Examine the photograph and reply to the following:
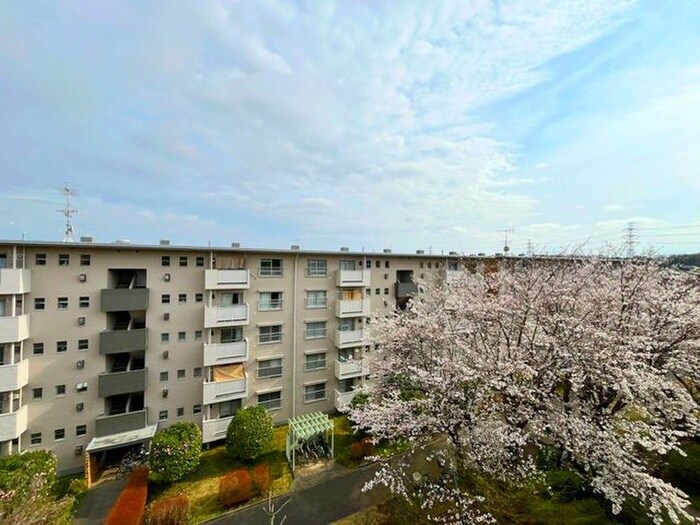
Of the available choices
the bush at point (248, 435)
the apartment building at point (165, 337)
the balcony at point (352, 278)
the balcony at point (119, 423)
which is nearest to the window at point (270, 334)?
the apartment building at point (165, 337)

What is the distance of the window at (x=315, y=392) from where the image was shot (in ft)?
66.1

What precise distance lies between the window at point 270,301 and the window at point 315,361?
3724 millimetres

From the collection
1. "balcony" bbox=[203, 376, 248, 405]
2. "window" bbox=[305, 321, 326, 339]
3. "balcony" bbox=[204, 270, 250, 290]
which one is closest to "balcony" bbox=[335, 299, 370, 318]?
"window" bbox=[305, 321, 326, 339]

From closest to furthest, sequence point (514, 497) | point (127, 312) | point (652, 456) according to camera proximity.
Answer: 1. point (514, 497)
2. point (652, 456)
3. point (127, 312)

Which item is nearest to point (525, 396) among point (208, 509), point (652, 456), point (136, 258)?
point (652, 456)

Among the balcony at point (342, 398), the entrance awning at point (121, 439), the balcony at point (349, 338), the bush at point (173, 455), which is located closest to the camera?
the bush at point (173, 455)

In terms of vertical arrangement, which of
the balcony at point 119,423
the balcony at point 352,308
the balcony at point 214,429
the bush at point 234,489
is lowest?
the bush at point 234,489

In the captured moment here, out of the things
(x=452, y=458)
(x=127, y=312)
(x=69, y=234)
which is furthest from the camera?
(x=127, y=312)

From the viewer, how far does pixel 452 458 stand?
1173 cm

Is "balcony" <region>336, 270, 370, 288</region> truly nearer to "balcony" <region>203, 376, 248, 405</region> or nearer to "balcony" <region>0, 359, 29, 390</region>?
"balcony" <region>203, 376, 248, 405</region>

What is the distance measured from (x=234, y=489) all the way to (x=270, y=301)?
29.8 feet

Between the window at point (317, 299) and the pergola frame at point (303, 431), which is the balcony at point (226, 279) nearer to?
the window at point (317, 299)

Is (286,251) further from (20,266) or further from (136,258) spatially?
(20,266)

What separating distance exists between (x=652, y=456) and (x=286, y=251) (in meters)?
18.6
